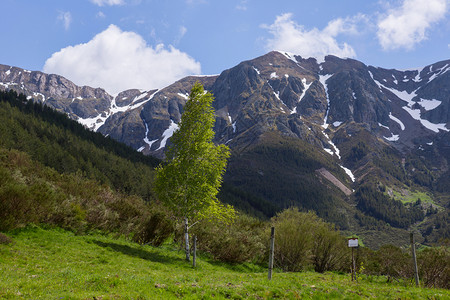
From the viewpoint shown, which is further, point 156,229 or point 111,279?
point 156,229

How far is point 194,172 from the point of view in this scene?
1083 inches

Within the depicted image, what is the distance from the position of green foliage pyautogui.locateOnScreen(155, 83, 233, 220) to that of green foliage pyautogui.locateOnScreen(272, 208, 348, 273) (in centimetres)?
857

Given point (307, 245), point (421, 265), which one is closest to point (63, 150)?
point (307, 245)

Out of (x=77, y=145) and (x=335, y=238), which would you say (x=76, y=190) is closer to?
(x=335, y=238)

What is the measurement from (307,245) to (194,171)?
48.6ft

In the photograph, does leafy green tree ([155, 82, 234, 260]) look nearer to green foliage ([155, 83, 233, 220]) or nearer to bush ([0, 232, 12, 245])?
green foliage ([155, 83, 233, 220])

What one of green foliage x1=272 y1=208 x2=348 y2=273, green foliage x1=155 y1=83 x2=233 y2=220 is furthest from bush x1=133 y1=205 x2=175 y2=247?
green foliage x1=272 y1=208 x2=348 y2=273

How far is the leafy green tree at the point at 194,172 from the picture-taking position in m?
26.4

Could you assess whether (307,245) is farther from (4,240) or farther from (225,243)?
(4,240)

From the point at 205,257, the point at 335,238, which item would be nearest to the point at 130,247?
the point at 205,257

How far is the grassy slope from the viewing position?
436 inches

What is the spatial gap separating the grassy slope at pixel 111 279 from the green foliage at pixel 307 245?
33.7ft

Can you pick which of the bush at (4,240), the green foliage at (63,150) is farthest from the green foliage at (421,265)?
the green foliage at (63,150)

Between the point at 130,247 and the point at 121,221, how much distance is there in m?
8.60
